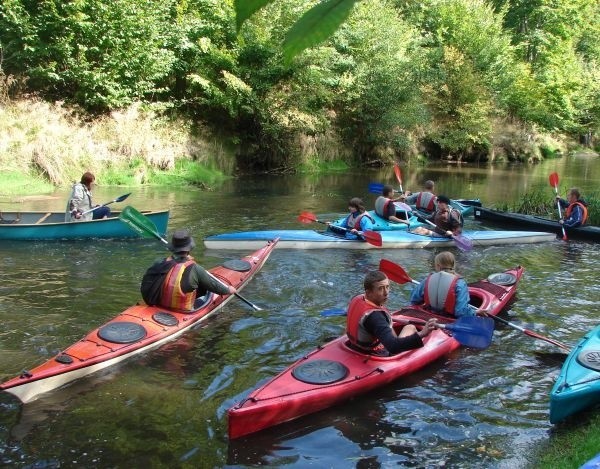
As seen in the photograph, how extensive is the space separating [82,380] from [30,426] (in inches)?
26.5

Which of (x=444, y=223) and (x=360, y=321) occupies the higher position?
(x=444, y=223)

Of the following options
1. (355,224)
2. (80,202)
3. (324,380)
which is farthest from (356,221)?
(324,380)

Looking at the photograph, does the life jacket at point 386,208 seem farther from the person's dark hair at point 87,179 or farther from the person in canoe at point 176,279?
the person in canoe at point 176,279

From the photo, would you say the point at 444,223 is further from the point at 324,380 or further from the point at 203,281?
the point at 324,380

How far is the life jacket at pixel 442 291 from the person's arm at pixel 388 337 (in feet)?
3.64

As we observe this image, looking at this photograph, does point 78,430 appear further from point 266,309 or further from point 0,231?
point 0,231

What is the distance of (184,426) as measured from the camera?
439cm

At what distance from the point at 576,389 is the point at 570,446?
43 centimetres

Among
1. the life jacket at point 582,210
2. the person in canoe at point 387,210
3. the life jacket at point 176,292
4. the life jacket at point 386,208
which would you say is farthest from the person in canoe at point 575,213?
the life jacket at point 176,292

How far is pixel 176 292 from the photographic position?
5.94m

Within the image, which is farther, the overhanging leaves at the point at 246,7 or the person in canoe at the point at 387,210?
the person in canoe at the point at 387,210

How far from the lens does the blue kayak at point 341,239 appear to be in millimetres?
9867

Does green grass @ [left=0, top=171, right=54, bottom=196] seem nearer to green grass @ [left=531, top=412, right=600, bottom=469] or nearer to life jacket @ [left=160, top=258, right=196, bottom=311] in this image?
life jacket @ [left=160, top=258, right=196, bottom=311]

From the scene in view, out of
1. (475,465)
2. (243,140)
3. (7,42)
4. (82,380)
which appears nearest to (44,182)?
(7,42)
